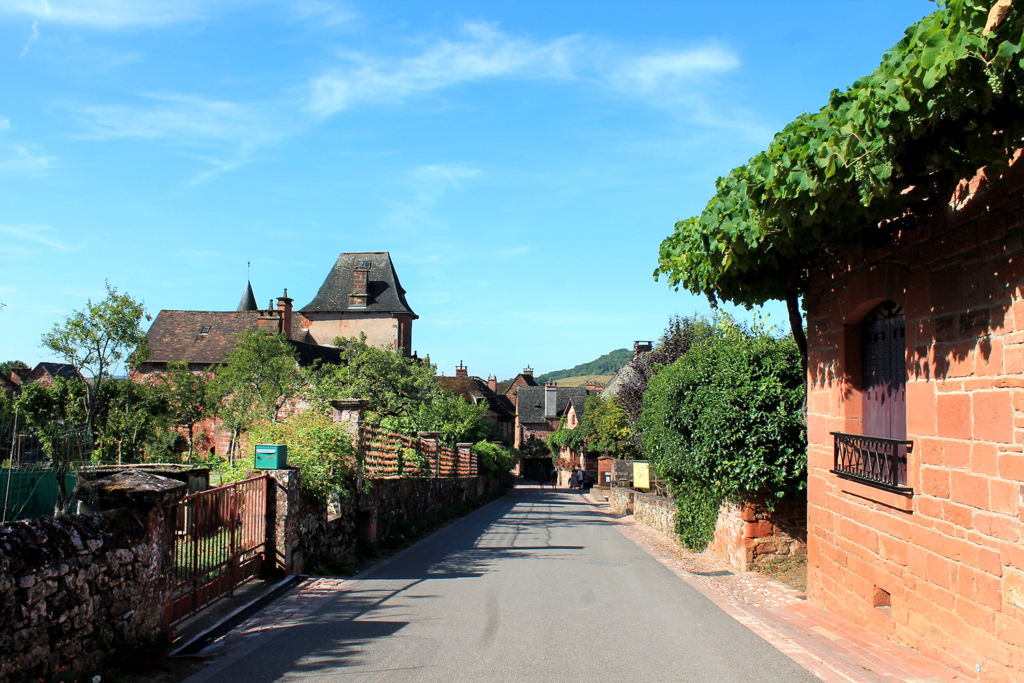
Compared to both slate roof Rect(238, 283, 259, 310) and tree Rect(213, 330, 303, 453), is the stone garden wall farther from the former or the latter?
slate roof Rect(238, 283, 259, 310)

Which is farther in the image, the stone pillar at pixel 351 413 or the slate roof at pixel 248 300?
the slate roof at pixel 248 300

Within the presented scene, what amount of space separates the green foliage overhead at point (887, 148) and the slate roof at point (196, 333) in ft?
138

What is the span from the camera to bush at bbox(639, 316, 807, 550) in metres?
11.0

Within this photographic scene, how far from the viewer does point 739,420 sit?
36.7 feet

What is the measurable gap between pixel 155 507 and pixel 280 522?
11.6 feet

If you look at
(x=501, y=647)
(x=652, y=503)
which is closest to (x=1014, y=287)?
(x=501, y=647)

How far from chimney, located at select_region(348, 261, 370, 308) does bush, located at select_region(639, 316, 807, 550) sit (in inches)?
1649

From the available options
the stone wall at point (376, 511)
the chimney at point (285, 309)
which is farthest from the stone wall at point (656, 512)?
the chimney at point (285, 309)

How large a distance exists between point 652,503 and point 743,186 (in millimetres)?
14774

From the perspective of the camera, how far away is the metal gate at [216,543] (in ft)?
22.4

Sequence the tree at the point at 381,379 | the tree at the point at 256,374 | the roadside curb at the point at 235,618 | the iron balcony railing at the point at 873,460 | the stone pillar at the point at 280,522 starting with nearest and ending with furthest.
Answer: the roadside curb at the point at 235,618
the iron balcony railing at the point at 873,460
the stone pillar at the point at 280,522
the tree at the point at 256,374
the tree at the point at 381,379

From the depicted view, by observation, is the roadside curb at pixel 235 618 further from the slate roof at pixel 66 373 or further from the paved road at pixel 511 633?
the slate roof at pixel 66 373

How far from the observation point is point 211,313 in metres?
48.3

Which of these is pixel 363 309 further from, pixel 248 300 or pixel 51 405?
pixel 51 405
